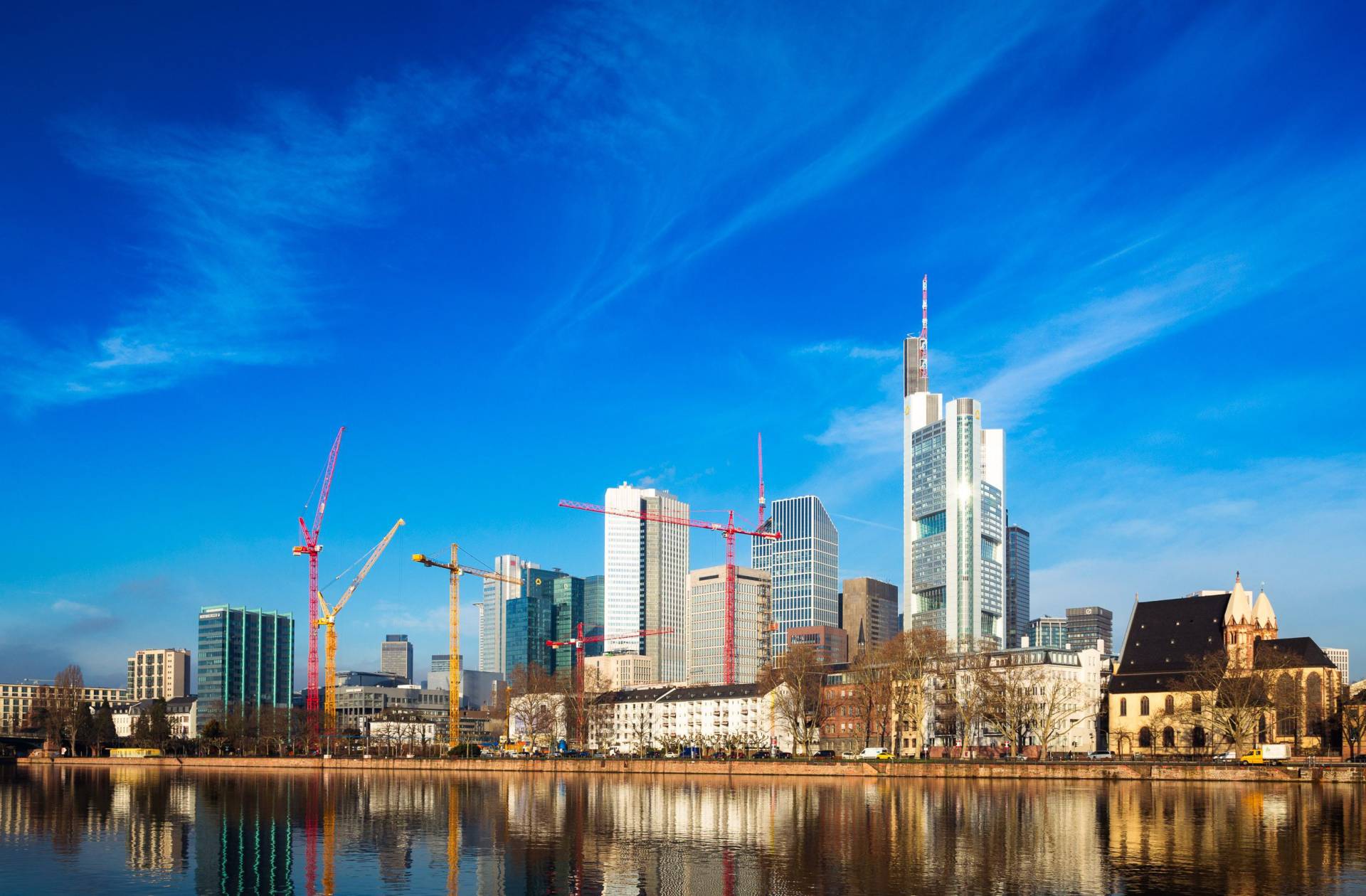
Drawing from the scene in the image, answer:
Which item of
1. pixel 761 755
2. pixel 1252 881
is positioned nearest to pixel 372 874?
pixel 1252 881

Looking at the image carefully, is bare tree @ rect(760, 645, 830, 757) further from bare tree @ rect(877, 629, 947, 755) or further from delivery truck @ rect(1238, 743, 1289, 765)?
delivery truck @ rect(1238, 743, 1289, 765)

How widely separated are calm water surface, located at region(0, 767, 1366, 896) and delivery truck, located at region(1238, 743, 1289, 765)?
13.9 metres

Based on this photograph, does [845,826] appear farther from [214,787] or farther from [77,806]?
[214,787]

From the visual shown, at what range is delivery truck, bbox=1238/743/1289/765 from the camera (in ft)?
399

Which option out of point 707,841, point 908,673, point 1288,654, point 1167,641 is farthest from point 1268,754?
point 707,841

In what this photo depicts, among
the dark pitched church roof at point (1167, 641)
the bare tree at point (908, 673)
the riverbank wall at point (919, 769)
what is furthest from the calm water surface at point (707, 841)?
the dark pitched church roof at point (1167, 641)

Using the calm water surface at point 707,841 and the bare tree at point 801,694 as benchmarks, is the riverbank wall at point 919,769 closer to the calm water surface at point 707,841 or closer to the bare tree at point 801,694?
the calm water surface at point 707,841

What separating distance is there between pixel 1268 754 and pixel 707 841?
3574 inches

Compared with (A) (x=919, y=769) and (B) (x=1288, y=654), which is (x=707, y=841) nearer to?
(A) (x=919, y=769)

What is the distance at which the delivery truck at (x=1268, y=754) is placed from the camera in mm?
121500

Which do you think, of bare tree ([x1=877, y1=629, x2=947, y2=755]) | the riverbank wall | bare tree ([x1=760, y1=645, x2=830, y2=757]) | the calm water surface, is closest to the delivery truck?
the riverbank wall

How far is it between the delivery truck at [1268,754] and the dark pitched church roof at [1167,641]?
35036 millimetres

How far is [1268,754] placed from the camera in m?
131

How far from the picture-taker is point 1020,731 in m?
148
